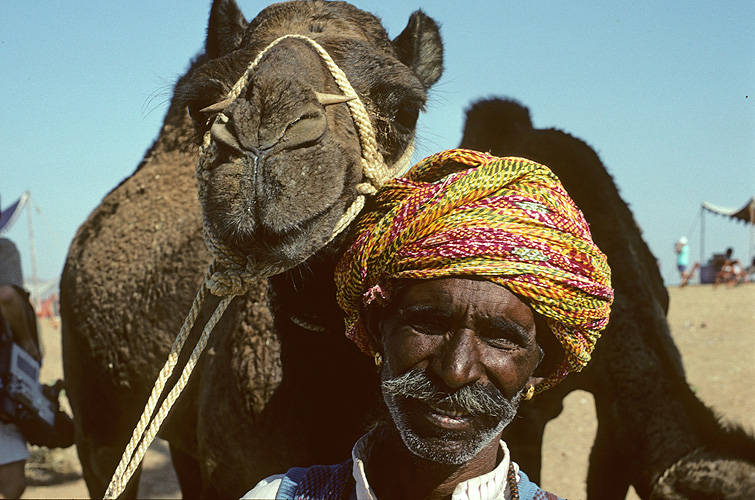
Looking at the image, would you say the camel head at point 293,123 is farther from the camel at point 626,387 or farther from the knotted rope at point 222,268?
the camel at point 626,387

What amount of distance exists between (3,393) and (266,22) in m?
3.01

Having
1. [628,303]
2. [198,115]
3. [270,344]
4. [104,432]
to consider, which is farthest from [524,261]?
[104,432]

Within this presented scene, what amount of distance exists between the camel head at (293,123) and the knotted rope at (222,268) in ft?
0.05

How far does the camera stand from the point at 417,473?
185 cm

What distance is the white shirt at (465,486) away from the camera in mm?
1794

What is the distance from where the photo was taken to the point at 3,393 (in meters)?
4.31

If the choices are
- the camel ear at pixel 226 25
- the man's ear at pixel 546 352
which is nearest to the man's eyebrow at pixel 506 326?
the man's ear at pixel 546 352

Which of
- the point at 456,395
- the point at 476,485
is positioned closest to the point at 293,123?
the point at 456,395

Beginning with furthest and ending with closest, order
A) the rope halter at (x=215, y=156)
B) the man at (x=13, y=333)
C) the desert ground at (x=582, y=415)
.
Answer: the desert ground at (x=582, y=415) < the man at (x=13, y=333) < the rope halter at (x=215, y=156)

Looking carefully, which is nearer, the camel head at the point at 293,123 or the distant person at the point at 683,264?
the camel head at the point at 293,123

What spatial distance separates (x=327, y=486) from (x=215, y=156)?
3.39 feet

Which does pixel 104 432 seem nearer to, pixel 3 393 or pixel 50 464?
pixel 3 393

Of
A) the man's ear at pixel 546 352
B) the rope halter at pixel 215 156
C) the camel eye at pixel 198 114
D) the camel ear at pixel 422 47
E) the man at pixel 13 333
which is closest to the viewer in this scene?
the man's ear at pixel 546 352

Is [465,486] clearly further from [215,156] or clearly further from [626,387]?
[626,387]
